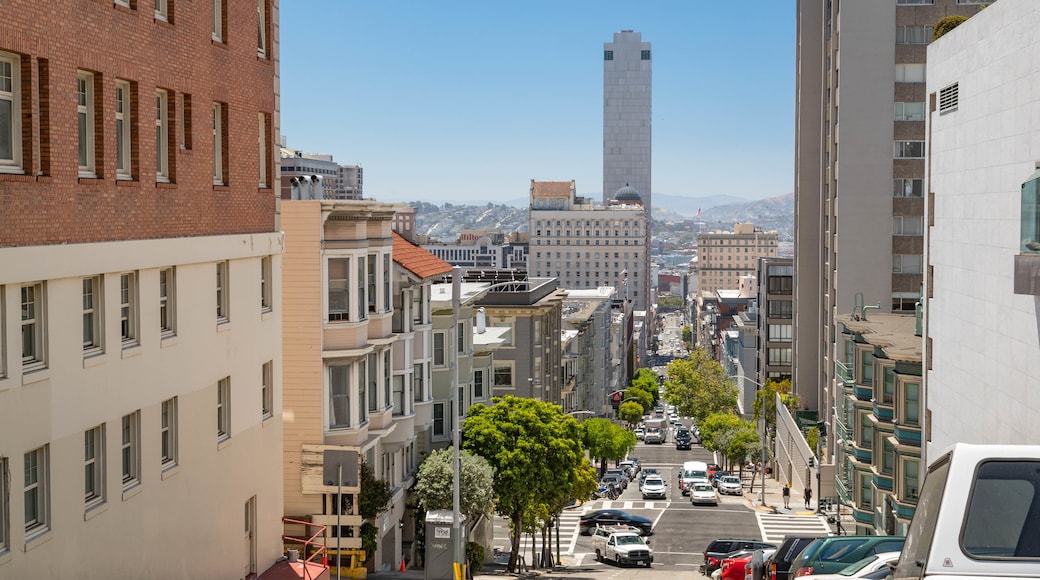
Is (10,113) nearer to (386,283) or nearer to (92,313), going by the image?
(92,313)

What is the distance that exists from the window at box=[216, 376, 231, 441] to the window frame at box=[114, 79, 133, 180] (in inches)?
250

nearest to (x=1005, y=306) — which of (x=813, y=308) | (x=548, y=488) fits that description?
(x=548, y=488)

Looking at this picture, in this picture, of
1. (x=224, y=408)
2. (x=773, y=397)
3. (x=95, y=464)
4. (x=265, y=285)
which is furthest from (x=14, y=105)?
(x=773, y=397)

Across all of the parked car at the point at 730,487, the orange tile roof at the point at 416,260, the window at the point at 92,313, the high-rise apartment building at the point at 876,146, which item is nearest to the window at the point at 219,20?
the window at the point at 92,313

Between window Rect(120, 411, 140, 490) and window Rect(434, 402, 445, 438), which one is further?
window Rect(434, 402, 445, 438)

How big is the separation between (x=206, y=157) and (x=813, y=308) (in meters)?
78.8

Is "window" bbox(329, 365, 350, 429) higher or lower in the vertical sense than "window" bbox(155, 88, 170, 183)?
lower

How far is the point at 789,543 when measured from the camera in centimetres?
2569

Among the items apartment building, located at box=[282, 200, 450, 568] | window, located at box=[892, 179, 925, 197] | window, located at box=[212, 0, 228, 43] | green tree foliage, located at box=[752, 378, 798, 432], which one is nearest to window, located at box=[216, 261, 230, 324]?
window, located at box=[212, 0, 228, 43]

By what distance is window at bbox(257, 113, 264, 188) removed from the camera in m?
29.4

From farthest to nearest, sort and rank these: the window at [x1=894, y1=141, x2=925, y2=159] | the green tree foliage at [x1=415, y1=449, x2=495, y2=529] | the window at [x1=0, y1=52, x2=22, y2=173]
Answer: the window at [x1=894, y1=141, x2=925, y2=159], the green tree foliage at [x1=415, y1=449, x2=495, y2=529], the window at [x1=0, y1=52, x2=22, y2=173]

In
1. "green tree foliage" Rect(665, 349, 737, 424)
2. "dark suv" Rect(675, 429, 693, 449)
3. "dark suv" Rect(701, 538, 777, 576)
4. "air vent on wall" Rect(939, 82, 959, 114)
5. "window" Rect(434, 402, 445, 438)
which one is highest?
"air vent on wall" Rect(939, 82, 959, 114)

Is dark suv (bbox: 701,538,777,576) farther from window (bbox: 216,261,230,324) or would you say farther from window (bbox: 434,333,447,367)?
window (bbox: 216,261,230,324)

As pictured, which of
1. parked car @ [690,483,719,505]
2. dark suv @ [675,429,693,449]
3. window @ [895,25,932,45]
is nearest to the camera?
window @ [895,25,932,45]
